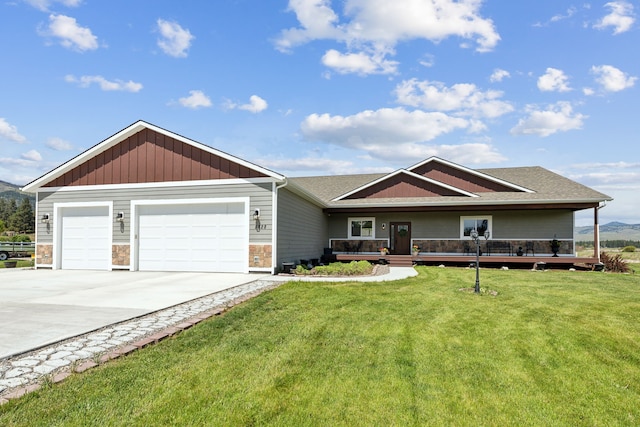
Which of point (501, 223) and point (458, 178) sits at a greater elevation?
point (458, 178)

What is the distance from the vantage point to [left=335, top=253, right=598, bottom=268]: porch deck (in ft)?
54.2

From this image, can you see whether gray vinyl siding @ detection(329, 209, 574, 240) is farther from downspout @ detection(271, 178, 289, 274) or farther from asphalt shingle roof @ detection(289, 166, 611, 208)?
downspout @ detection(271, 178, 289, 274)

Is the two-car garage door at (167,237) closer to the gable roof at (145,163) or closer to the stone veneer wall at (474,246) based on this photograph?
the gable roof at (145,163)

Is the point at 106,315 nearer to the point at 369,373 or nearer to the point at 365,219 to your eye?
the point at 369,373

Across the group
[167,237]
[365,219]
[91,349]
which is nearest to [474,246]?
[365,219]

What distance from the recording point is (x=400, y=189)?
19156mm

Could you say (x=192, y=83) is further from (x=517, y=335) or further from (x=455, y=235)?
(x=517, y=335)

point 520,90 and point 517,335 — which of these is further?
point 520,90

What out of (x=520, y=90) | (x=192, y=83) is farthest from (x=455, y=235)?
(x=192, y=83)

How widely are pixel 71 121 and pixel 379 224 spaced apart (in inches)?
571

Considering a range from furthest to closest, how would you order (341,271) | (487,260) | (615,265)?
(487,260) → (615,265) → (341,271)

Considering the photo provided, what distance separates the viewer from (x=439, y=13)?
11195 millimetres

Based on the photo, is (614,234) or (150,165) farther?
(614,234)

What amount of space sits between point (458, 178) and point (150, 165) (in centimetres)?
1489
